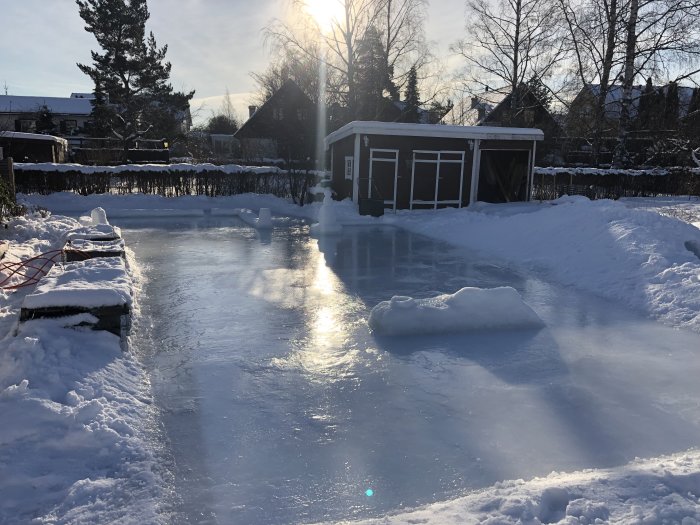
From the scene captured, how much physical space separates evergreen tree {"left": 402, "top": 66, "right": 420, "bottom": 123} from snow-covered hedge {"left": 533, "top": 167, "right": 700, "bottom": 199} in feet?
32.7

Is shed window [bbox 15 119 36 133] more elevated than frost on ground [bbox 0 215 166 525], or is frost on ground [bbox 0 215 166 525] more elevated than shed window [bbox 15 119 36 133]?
shed window [bbox 15 119 36 133]

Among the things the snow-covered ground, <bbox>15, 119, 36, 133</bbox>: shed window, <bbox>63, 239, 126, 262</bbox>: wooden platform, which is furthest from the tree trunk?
<bbox>15, 119, 36, 133</bbox>: shed window

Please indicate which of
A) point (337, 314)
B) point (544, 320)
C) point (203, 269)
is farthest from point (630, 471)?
point (203, 269)

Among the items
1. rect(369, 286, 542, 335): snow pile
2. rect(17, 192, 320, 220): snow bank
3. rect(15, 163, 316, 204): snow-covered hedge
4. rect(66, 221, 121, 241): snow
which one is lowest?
rect(369, 286, 542, 335): snow pile

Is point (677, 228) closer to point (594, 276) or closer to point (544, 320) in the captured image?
point (594, 276)

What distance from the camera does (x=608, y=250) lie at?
8312mm

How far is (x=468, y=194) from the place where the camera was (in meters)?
17.0

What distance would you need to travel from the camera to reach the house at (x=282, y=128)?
34.5m

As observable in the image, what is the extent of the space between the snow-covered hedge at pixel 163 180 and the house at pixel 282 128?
45.8ft

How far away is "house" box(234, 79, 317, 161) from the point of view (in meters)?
34.5

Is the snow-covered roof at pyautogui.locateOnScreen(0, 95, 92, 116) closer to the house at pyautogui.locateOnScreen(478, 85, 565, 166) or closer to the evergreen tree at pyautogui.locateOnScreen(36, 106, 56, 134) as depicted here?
the evergreen tree at pyautogui.locateOnScreen(36, 106, 56, 134)

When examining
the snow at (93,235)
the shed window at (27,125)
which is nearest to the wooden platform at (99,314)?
the snow at (93,235)

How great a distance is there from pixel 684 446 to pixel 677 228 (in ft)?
22.5

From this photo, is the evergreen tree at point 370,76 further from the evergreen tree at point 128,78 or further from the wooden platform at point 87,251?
the wooden platform at point 87,251
